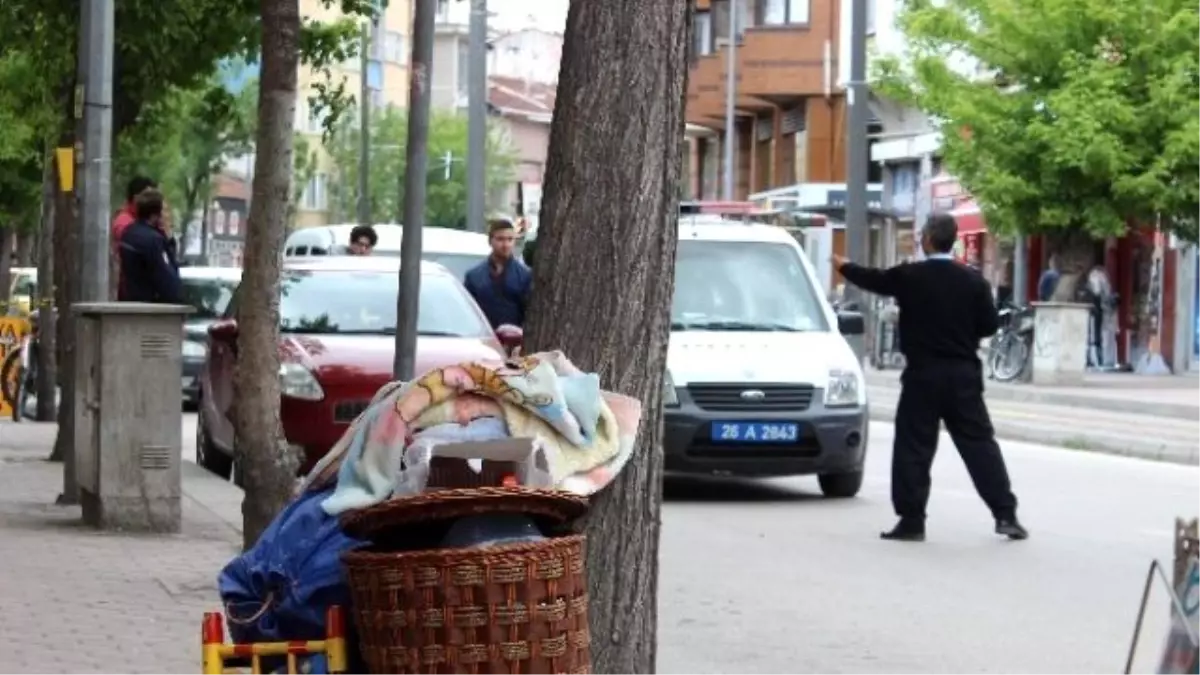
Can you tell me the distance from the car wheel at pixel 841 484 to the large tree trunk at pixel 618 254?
37.9 ft

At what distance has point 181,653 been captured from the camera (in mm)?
9773

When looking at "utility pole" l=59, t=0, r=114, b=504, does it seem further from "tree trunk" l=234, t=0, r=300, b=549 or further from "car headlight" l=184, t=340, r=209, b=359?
"car headlight" l=184, t=340, r=209, b=359

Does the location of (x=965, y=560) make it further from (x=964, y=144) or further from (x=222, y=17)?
(x=964, y=144)

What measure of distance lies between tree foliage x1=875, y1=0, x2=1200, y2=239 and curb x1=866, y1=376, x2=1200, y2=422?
3877mm

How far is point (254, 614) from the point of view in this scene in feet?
19.7

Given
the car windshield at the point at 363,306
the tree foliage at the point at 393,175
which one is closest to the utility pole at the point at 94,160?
the car windshield at the point at 363,306

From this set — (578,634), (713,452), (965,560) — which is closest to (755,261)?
(713,452)

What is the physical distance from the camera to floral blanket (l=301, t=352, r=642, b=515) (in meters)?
5.68

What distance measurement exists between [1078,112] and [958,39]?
2.98 meters

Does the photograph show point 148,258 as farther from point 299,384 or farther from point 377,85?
point 377,85

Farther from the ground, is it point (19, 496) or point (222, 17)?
point (222, 17)

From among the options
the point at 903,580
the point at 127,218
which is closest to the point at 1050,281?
the point at 127,218

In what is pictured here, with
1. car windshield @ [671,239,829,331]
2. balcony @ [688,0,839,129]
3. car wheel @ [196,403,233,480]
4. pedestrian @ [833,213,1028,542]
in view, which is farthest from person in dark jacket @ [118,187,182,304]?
balcony @ [688,0,839,129]

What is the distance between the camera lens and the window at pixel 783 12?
6412 cm
